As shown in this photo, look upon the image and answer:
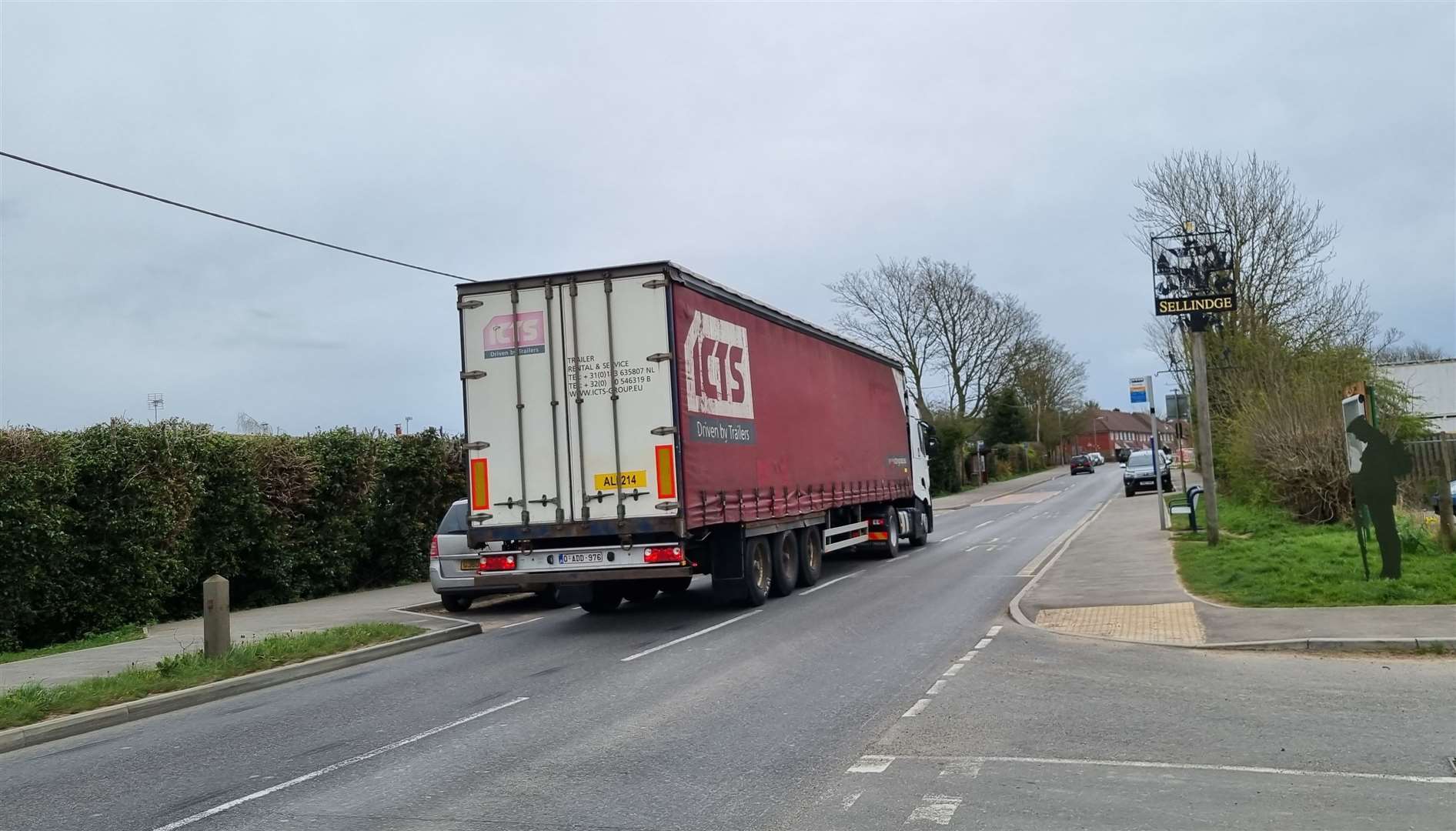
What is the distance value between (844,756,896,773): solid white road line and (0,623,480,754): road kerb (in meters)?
6.29

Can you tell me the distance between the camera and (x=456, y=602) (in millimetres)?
16078

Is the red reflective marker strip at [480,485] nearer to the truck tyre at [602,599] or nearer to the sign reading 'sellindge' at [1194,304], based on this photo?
the truck tyre at [602,599]

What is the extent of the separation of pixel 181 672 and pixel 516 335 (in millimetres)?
4987

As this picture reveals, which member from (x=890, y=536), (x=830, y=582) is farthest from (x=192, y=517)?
(x=890, y=536)

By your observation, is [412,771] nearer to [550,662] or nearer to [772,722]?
[772,722]

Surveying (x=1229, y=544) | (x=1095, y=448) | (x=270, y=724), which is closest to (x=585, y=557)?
(x=270, y=724)

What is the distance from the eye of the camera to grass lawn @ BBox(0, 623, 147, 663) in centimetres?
1254

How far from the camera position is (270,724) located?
8516 mm

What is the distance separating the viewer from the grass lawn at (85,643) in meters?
12.5

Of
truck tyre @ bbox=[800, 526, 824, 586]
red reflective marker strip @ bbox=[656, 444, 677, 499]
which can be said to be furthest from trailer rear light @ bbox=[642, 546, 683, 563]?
truck tyre @ bbox=[800, 526, 824, 586]

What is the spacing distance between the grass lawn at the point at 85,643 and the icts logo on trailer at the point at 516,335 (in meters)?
5.83

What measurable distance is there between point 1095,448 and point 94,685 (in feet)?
466

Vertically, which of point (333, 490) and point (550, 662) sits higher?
point (333, 490)

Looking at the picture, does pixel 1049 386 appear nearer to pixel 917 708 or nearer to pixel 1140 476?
pixel 1140 476
